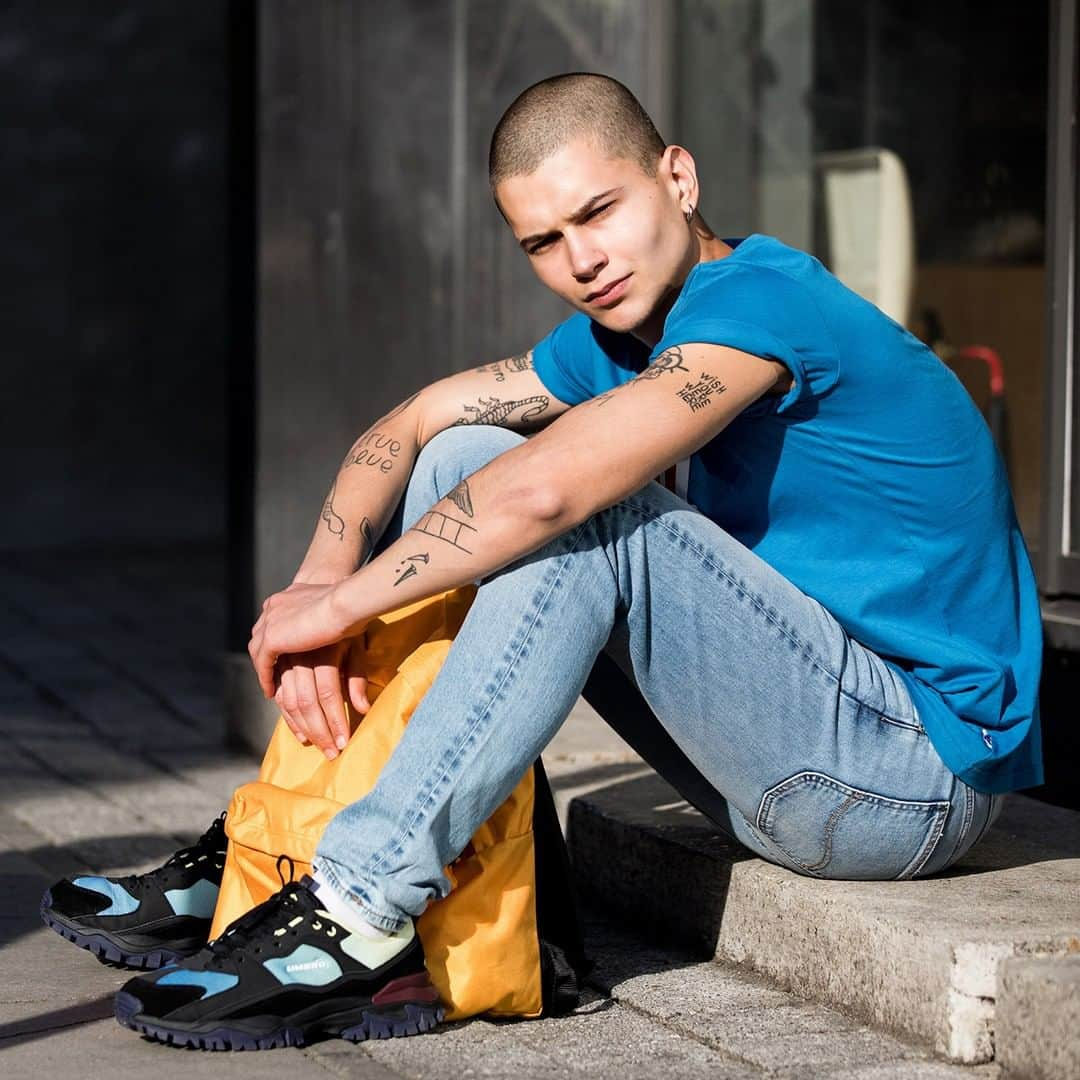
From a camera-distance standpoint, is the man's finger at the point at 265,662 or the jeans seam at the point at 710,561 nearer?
the jeans seam at the point at 710,561

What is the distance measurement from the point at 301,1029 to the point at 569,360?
1.35 m

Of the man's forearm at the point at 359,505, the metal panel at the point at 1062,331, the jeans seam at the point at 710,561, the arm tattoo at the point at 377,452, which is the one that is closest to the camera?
the jeans seam at the point at 710,561

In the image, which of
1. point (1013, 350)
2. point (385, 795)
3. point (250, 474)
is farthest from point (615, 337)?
point (250, 474)

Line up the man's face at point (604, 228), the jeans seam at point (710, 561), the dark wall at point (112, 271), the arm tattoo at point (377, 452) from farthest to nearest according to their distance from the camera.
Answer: the dark wall at point (112, 271), the arm tattoo at point (377, 452), the man's face at point (604, 228), the jeans seam at point (710, 561)

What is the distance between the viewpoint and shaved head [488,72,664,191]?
299 centimetres

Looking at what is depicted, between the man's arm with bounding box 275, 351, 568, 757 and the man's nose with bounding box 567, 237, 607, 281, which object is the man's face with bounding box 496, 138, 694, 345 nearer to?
the man's nose with bounding box 567, 237, 607, 281

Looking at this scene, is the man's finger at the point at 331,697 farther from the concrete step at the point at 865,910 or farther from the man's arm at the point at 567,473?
the concrete step at the point at 865,910

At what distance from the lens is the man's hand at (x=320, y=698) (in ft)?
9.45

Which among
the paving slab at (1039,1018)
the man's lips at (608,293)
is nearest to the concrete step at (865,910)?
the paving slab at (1039,1018)

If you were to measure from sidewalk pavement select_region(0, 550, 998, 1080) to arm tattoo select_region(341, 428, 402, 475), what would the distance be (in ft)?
3.07

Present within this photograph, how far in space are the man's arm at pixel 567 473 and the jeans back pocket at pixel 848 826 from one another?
0.55 m

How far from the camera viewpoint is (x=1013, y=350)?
4637 mm

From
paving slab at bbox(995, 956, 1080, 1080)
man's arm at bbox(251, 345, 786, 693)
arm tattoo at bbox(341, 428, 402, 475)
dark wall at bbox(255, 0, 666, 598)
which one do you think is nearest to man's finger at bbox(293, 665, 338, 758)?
man's arm at bbox(251, 345, 786, 693)

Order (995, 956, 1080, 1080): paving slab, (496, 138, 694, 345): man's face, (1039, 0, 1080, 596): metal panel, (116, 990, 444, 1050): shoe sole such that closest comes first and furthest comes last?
(995, 956, 1080, 1080): paving slab, (116, 990, 444, 1050): shoe sole, (496, 138, 694, 345): man's face, (1039, 0, 1080, 596): metal panel
